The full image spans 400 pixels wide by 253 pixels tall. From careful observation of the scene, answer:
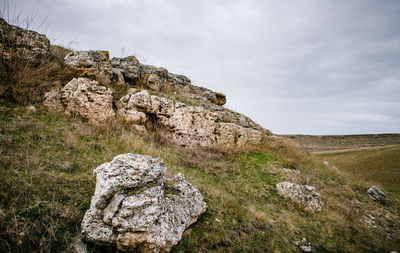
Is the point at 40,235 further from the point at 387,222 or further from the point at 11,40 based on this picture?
the point at 387,222

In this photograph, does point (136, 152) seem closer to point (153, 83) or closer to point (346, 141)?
point (153, 83)

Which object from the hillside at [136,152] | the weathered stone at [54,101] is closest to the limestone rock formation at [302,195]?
the hillside at [136,152]

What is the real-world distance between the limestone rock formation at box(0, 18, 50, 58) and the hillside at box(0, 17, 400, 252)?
0.04 m

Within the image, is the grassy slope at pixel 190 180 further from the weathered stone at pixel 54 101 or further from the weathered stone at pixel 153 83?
the weathered stone at pixel 153 83

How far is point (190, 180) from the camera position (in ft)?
17.9

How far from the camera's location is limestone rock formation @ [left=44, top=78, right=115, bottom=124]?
6898 mm

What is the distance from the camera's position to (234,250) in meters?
3.39

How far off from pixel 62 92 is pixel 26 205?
5826 millimetres

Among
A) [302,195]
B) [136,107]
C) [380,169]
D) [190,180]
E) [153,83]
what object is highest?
[153,83]

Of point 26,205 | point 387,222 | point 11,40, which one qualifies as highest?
point 11,40

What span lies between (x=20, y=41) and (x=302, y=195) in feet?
39.5

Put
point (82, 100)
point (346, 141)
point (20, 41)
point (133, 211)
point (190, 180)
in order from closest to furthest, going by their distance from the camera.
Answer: point (133, 211), point (190, 180), point (20, 41), point (82, 100), point (346, 141)

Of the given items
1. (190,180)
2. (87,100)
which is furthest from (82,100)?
(190,180)

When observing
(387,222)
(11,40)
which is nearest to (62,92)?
(11,40)
